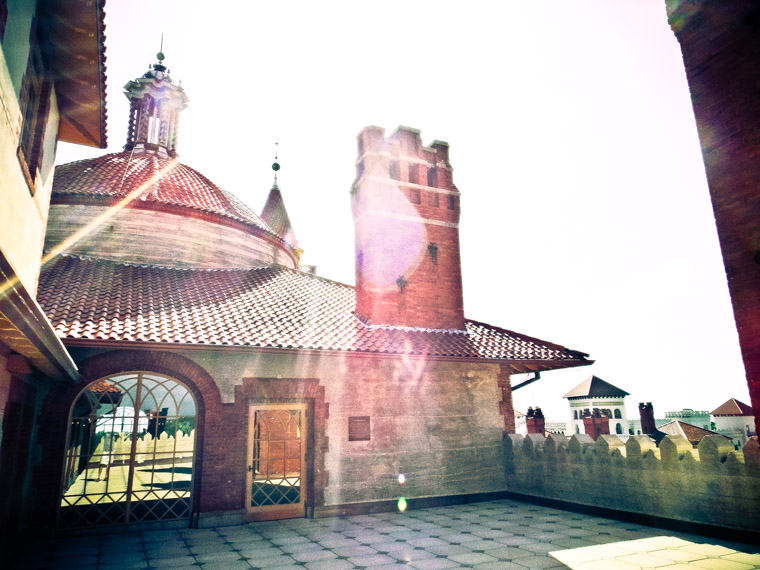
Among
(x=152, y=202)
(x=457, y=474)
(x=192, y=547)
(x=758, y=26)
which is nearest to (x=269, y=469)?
(x=192, y=547)

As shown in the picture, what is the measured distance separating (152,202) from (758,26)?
1413 centimetres

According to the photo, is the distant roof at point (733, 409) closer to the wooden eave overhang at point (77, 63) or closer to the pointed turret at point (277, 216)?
the pointed turret at point (277, 216)

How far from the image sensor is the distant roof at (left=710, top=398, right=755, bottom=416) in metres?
50.1

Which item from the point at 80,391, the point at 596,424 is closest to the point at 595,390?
the point at 596,424

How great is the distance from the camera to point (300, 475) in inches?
379

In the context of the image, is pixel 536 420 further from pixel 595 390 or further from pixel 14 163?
pixel 595 390

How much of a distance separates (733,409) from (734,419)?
1302 millimetres

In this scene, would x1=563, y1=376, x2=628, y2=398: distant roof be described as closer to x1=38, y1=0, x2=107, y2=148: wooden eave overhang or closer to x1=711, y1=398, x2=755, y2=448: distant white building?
x1=711, y1=398, x2=755, y2=448: distant white building

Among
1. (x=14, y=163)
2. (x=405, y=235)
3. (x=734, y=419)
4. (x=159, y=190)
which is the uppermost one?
(x=159, y=190)

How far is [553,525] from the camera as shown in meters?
8.10

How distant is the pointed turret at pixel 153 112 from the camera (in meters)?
18.8

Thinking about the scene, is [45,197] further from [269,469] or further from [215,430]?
[269,469]

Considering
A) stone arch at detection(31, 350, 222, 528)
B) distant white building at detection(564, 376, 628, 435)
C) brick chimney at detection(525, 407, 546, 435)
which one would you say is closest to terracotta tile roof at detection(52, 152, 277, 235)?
stone arch at detection(31, 350, 222, 528)

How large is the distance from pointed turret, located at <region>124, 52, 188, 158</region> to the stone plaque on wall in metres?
14.5
